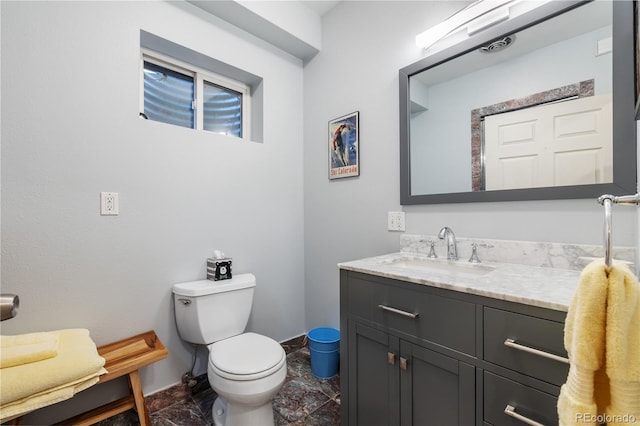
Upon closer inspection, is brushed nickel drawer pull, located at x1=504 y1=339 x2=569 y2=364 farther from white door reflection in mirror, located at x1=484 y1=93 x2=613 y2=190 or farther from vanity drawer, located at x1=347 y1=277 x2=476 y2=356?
white door reflection in mirror, located at x1=484 y1=93 x2=613 y2=190

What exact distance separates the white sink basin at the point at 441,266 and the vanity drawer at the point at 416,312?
0.63ft

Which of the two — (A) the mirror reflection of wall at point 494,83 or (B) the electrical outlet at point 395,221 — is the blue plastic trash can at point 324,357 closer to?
(B) the electrical outlet at point 395,221

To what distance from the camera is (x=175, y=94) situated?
75.3 inches

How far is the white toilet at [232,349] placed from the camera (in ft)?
3.99

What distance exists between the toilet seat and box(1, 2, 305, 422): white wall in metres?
0.50

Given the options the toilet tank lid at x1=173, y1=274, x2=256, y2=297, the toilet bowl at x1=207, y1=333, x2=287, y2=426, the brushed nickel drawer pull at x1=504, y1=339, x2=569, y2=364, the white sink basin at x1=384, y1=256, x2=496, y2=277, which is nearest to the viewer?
the brushed nickel drawer pull at x1=504, y1=339, x2=569, y2=364

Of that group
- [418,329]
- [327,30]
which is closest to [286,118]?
[327,30]

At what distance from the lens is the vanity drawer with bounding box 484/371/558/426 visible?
77 centimetres

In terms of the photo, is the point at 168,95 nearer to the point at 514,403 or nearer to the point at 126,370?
the point at 126,370

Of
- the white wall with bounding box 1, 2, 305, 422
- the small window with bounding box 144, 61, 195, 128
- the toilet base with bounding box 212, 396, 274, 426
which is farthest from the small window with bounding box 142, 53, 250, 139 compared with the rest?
the toilet base with bounding box 212, 396, 274, 426

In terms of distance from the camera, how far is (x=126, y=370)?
1.23 m

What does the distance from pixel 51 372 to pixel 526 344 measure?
1545 millimetres

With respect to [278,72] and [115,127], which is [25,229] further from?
[278,72]

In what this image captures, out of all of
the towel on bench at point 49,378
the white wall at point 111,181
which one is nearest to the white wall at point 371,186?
the white wall at point 111,181
